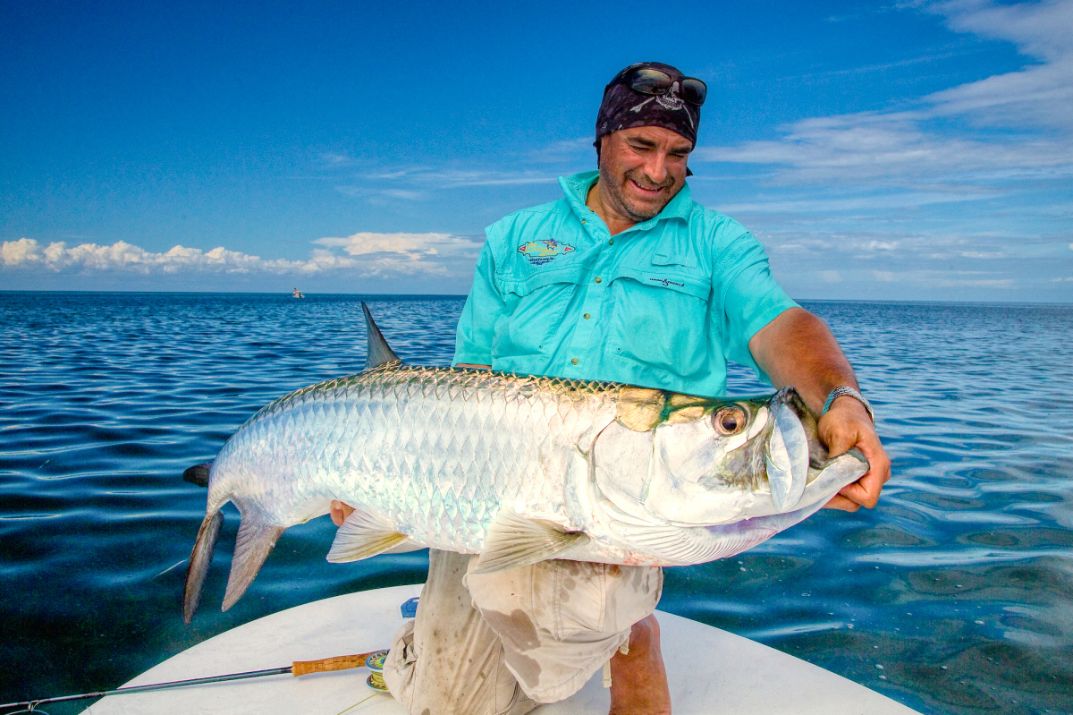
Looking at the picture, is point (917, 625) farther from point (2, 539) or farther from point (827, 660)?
point (2, 539)

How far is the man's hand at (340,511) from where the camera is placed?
2.85 meters

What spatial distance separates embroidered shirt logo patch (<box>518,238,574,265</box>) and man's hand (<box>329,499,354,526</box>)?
150 centimetres

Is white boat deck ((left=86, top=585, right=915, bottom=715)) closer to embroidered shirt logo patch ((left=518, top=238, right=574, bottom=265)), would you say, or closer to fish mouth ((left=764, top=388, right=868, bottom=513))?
fish mouth ((left=764, top=388, right=868, bottom=513))

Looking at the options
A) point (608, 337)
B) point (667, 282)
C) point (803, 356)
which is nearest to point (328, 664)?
point (608, 337)

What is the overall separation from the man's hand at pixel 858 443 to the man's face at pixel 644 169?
66.1 inches

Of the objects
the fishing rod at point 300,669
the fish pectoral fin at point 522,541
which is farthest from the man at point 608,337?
the fish pectoral fin at point 522,541

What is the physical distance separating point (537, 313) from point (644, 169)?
86 cm

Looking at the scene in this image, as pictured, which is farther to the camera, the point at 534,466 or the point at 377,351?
Result: the point at 377,351

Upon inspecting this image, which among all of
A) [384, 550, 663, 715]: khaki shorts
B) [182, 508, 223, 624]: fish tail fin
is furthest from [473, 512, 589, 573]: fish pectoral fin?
[182, 508, 223, 624]: fish tail fin

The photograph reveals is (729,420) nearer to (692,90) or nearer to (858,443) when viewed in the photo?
(858,443)

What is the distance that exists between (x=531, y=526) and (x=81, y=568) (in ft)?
14.1

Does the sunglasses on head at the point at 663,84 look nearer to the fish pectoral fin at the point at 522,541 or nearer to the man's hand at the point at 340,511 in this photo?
the fish pectoral fin at the point at 522,541

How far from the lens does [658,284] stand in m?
3.34

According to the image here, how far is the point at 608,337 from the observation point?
10.9 ft
